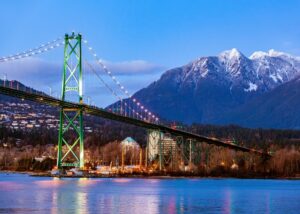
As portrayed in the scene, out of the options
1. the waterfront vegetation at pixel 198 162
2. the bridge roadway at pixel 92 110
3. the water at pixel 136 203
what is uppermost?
the bridge roadway at pixel 92 110

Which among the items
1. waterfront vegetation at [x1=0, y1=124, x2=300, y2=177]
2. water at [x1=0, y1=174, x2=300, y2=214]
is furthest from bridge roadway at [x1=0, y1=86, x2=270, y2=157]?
water at [x1=0, y1=174, x2=300, y2=214]

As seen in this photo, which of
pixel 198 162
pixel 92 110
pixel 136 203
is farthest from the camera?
pixel 198 162

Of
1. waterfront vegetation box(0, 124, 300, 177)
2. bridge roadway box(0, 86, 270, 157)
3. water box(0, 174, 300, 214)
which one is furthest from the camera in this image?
waterfront vegetation box(0, 124, 300, 177)

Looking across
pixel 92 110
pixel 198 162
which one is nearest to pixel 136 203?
pixel 92 110

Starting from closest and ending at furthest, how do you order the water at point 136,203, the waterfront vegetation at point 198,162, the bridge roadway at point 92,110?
the water at point 136,203
the bridge roadway at point 92,110
the waterfront vegetation at point 198,162

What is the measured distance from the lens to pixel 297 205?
4372 centimetres

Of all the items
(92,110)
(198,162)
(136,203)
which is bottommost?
(136,203)

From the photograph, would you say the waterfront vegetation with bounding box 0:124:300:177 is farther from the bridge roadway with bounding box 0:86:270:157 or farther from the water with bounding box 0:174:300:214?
the water with bounding box 0:174:300:214

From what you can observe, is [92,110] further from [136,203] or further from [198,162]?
[198,162]

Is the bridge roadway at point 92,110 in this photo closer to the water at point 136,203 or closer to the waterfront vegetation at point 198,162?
the waterfront vegetation at point 198,162

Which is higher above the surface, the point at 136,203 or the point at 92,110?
the point at 92,110

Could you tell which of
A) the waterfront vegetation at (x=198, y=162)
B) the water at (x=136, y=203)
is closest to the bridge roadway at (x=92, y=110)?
the waterfront vegetation at (x=198, y=162)

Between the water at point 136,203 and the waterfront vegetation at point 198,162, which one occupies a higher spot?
the waterfront vegetation at point 198,162

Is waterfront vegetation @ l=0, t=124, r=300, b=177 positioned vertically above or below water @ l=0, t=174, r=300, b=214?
above
